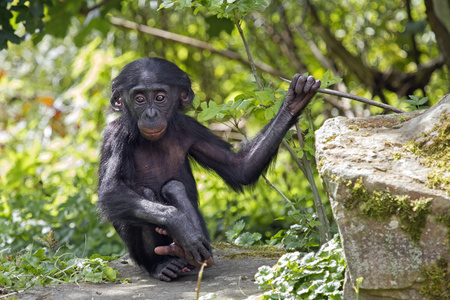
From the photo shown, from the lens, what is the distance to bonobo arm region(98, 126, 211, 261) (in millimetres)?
3781

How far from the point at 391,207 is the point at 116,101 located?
2.72m

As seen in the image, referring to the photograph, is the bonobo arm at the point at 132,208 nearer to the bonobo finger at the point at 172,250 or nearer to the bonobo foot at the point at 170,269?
the bonobo finger at the point at 172,250

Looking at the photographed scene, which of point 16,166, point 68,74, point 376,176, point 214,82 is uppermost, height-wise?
point 68,74

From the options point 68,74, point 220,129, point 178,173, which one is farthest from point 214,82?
point 178,173

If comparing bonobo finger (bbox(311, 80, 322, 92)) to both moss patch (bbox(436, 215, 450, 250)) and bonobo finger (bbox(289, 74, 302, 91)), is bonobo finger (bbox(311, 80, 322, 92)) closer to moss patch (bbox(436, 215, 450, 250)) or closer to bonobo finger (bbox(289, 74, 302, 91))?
bonobo finger (bbox(289, 74, 302, 91))

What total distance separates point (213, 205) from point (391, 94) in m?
3.63

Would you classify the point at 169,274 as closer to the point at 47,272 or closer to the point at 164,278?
the point at 164,278

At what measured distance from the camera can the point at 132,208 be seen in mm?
4039

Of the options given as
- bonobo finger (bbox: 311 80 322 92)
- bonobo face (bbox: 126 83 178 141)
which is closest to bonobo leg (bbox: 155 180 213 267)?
bonobo face (bbox: 126 83 178 141)

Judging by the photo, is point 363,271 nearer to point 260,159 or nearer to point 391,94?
point 260,159

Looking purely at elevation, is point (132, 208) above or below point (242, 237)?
above

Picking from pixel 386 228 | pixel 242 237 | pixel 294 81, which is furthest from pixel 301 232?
pixel 386 228

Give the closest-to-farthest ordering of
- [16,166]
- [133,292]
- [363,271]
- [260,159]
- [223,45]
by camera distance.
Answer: [363,271] → [133,292] → [260,159] → [16,166] → [223,45]

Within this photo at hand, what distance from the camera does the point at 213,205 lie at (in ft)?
24.3
